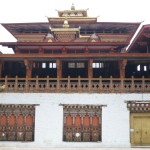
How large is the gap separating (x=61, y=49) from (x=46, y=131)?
26.6ft

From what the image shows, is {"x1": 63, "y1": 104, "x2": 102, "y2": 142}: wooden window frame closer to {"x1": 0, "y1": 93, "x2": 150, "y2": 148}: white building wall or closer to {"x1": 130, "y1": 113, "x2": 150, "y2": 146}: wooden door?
{"x1": 0, "y1": 93, "x2": 150, "y2": 148}: white building wall

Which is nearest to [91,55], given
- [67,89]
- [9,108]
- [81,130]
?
[67,89]

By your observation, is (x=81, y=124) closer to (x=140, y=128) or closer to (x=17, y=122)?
(x=140, y=128)

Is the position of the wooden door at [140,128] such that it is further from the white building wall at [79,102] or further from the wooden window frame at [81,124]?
the wooden window frame at [81,124]

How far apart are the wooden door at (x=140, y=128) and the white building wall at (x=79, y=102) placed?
1.34ft

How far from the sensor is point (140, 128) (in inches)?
822

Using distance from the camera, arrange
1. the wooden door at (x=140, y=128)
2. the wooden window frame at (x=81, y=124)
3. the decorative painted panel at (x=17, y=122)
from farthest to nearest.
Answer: the decorative painted panel at (x=17, y=122), the wooden window frame at (x=81, y=124), the wooden door at (x=140, y=128)

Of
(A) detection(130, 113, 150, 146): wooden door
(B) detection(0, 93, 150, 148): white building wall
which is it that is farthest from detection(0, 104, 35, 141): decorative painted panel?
(A) detection(130, 113, 150, 146): wooden door

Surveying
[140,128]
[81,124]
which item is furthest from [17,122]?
[140,128]

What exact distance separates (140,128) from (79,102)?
15.5 ft

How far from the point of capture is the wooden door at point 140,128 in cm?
2081

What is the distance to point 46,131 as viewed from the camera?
2091cm

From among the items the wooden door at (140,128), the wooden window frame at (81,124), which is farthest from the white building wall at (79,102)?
the wooden door at (140,128)

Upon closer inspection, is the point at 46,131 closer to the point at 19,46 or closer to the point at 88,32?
the point at 19,46
